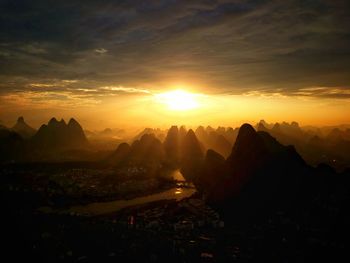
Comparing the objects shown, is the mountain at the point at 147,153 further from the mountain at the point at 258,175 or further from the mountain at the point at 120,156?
the mountain at the point at 258,175

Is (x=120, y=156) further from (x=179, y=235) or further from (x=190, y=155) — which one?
(x=179, y=235)

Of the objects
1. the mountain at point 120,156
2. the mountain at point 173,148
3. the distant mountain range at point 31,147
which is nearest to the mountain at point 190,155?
the mountain at point 173,148

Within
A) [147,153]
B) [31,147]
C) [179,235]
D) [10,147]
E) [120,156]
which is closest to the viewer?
[179,235]

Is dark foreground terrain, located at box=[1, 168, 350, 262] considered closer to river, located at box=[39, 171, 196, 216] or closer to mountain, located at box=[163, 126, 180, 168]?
river, located at box=[39, 171, 196, 216]

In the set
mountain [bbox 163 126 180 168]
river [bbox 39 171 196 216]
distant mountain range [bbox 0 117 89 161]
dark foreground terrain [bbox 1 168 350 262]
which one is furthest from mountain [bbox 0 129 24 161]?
dark foreground terrain [bbox 1 168 350 262]

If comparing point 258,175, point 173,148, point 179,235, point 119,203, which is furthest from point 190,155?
point 179,235

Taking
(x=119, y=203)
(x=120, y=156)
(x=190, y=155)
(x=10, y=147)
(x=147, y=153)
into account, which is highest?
(x=10, y=147)

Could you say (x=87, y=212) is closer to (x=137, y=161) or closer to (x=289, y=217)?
(x=289, y=217)

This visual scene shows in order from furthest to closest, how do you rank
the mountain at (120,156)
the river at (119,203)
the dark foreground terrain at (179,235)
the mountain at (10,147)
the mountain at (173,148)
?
1. the mountain at (10,147)
2. the mountain at (173,148)
3. the mountain at (120,156)
4. the river at (119,203)
5. the dark foreground terrain at (179,235)

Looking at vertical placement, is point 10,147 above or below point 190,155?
above

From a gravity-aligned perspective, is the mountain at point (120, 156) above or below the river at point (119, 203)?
above

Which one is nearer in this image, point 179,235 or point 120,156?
point 179,235

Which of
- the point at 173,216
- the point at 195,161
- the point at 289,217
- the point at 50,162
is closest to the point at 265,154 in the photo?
the point at 289,217
